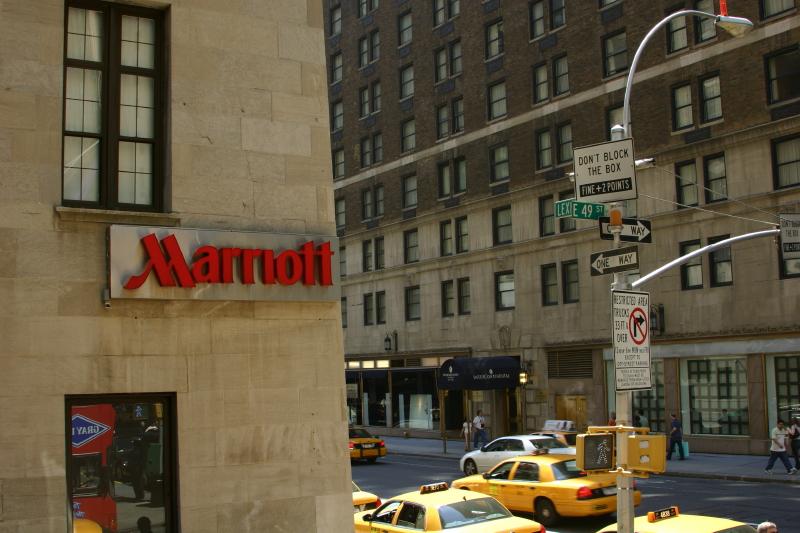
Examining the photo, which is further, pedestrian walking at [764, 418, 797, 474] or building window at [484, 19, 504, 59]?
building window at [484, 19, 504, 59]

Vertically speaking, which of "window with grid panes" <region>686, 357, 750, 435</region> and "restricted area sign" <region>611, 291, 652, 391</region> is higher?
"restricted area sign" <region>611, 291, 652, 391</region>

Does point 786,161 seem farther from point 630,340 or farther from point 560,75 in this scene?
point 630,340

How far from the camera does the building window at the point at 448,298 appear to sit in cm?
4791

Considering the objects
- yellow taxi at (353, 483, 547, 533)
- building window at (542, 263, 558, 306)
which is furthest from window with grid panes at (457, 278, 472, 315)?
yellow taxi at (353, 483, 547, 533)

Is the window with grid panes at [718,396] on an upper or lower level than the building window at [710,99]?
lower

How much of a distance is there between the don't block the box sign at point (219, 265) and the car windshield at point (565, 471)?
1069cm

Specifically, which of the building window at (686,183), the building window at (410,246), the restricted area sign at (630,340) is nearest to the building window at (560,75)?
the building window at (686,183)

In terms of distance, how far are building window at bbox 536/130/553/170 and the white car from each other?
18.0 metres

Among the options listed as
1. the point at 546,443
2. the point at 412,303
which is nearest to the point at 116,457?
the point at 546,443

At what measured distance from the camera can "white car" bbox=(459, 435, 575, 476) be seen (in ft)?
86.6

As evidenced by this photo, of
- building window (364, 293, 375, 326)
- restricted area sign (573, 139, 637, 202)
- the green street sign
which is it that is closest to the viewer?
restricted area sign (573, 139, 637, 202)

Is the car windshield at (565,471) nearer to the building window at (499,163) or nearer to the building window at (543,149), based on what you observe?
the building window at (543,149)

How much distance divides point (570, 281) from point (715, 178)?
28.0 ft

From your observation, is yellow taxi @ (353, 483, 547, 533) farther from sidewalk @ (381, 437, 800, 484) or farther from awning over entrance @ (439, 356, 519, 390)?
awning over entrance @ (439, 356, 519, 390)
